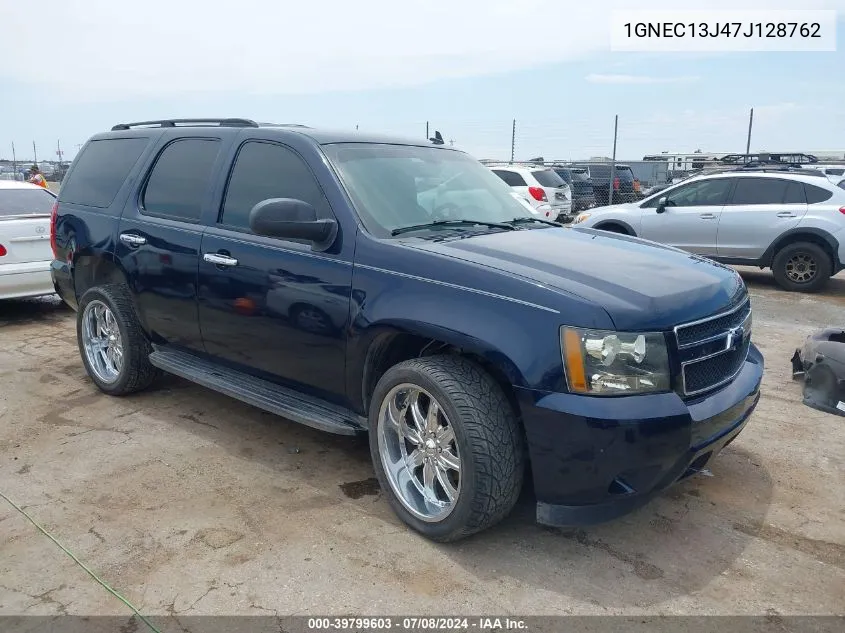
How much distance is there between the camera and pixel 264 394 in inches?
156

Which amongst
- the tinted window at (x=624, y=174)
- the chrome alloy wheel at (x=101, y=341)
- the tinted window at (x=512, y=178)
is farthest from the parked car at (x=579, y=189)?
the chrome alloy wheel at (x=101, y=341)

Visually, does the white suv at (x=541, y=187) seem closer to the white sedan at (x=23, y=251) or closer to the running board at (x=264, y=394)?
the white sedan at (x=23, y=251)

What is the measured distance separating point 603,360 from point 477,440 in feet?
1.98

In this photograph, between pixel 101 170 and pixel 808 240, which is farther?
pixel 808 240

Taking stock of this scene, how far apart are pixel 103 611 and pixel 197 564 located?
16.2 inches

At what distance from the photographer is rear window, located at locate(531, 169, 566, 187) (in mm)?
16703

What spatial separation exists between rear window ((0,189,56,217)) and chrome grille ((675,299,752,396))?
7.43 m

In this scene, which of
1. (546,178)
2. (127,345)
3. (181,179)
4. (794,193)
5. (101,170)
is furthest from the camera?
(546,178)

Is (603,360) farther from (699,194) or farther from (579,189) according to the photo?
(579,189)

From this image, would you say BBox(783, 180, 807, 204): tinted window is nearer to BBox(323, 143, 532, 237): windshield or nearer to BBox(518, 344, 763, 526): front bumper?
BBox(323, 143, 532, 237): windshield

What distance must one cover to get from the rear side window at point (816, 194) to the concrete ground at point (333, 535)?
6104 mm

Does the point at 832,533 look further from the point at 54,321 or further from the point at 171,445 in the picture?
the point at 54,321

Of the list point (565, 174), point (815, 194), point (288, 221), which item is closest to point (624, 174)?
point (565, 174)

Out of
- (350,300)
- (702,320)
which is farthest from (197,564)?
(702,320)
